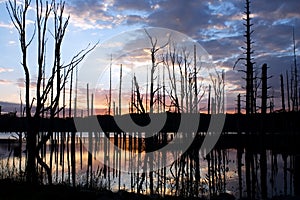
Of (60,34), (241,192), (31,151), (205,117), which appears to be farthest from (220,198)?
(205,117)

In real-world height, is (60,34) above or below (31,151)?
above

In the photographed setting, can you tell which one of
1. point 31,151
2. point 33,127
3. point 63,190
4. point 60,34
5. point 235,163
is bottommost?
point 235,163

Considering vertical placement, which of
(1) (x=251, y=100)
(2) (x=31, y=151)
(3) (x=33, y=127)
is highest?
(1) (x=251, y=100)

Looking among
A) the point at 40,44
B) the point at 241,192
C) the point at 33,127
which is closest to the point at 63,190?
the point at 33,127

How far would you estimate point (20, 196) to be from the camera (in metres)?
8.75

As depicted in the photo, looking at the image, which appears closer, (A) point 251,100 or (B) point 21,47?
(B) point 21,47

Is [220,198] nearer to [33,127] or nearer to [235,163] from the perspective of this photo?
[33,127]

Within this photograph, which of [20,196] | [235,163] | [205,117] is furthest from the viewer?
[205,117]

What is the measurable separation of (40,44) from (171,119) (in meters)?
35.5

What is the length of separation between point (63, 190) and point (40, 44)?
4534 millimetres

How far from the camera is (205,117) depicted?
1892 inches

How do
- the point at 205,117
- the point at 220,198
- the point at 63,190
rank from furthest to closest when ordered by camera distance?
the point at 205,117, the point at 220,198, the point at 63,190

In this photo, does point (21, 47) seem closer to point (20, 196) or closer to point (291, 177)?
point (20, 196)

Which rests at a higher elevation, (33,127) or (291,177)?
(33,127)
